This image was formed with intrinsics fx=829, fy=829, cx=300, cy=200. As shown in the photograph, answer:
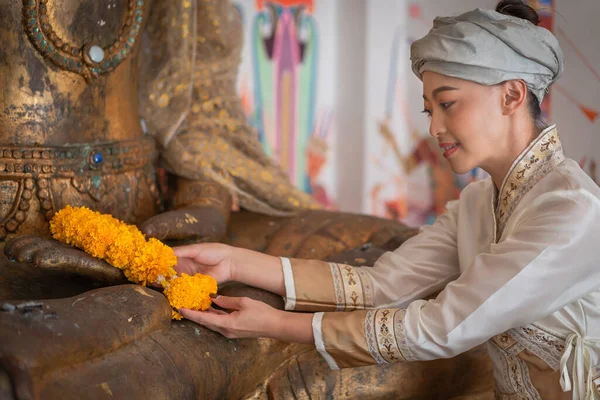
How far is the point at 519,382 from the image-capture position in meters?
1.74

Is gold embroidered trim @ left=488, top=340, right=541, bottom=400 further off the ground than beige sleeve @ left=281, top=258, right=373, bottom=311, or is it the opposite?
beige sleeve @ left=281, top=258, right=373, bottom=311

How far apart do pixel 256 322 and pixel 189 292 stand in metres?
0.16

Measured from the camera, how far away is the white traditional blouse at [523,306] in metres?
1.56

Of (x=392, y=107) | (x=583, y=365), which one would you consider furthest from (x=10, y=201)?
(x=392, y=107)

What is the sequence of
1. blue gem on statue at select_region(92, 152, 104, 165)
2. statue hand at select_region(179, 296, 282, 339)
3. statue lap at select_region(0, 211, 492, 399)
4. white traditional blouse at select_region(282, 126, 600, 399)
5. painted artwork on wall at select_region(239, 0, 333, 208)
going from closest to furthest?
statue lap at select_region(0, 211, 492, 399) → white traditional blouse at select_region(282, 126, 600, 399) → statue hand at select_region(179, 296, 282, 339) → blue gem on statue at select_region(92, 152, 104, 165) → painted artwork on wall at select_region(239, 0, 333, 208)

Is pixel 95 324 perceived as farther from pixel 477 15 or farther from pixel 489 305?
pixel 477 15

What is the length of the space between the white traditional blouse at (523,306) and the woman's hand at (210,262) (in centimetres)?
28

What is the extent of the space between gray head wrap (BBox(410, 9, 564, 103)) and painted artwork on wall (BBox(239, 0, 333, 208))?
3.03 metres

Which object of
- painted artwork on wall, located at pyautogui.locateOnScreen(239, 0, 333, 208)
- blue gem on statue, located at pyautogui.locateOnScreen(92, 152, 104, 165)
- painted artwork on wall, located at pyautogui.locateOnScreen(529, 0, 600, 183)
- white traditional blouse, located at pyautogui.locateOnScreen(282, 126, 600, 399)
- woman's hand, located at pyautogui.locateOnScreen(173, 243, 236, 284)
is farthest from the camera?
painted artwork on wall, located at pyautogui.locateOnScreen(239, 0, 333, 208)

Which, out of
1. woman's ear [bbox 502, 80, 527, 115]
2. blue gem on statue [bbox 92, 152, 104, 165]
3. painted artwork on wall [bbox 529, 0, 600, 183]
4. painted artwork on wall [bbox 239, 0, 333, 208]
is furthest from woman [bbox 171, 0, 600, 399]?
painted artwork on wall [bbox 239, 0, 333, 208]

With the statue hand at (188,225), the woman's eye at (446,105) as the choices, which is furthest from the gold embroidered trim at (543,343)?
the statue hand at (188,225)

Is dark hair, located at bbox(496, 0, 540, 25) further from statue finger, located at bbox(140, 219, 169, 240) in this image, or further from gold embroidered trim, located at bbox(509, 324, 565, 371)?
statue finger, located at bbox(140, 219, 169, 240)

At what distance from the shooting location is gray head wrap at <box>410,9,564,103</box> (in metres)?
1.64

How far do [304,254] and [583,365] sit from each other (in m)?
0.83
